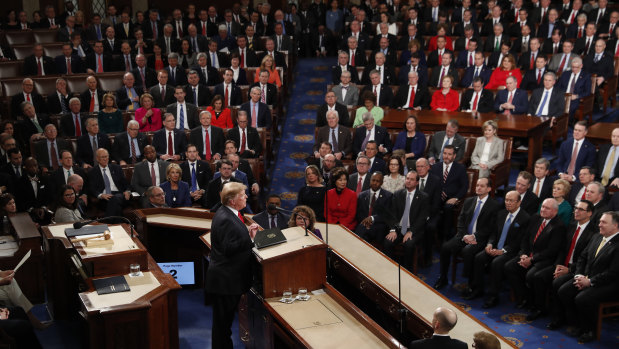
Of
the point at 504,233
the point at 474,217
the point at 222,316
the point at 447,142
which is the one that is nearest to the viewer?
the point at 222,316

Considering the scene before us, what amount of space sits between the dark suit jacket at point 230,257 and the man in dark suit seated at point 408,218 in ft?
7.64

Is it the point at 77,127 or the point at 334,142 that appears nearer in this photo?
the point at 334,142

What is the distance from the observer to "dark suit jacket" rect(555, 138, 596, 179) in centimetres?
757

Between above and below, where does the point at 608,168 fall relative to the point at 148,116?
below

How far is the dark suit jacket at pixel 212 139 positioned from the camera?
27.7 ft

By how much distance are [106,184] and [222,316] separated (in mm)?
3329

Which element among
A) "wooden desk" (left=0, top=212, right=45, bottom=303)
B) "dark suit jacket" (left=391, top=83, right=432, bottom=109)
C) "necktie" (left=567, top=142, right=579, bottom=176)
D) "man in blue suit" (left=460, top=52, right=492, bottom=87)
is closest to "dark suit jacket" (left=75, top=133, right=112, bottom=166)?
"wooden desk" (left=0, top=212, right=45, bottom=303)

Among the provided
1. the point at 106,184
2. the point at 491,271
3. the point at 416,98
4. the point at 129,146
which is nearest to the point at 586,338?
the point at 491,271

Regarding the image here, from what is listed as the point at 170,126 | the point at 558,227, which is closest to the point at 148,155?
the point at 170,126

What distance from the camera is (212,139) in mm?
8445

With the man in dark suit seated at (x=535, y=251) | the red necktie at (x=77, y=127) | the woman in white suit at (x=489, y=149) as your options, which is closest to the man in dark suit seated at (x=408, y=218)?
the man in dark suit seated at (x=535, y=251)

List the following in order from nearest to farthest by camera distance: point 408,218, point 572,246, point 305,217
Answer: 1. point 305,217
2. point 572,246
3. point 408,218

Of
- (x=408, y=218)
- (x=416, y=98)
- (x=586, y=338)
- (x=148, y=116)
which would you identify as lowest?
(x=586, y=338)

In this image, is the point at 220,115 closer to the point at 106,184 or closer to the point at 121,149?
the point at 121,149
